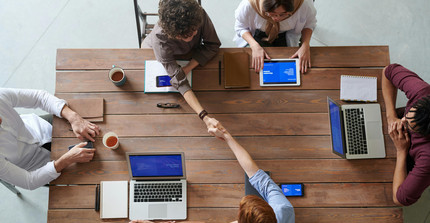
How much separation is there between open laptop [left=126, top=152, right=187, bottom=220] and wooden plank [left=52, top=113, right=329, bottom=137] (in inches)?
10.1

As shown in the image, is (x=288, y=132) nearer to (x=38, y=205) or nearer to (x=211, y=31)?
(x=211, y=31)

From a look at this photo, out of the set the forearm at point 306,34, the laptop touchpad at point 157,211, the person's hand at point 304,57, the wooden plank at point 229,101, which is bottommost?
the laptop touchpad at point 157,211

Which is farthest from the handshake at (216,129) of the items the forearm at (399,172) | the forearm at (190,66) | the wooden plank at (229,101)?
the forearm at (399,172)

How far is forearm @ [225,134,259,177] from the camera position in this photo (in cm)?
178

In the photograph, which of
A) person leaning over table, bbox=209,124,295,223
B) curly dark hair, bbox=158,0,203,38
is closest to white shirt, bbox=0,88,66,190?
curly dark hair, bbox=158,0,203,38

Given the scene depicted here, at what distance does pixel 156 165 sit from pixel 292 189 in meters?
0.83

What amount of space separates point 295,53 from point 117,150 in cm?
134

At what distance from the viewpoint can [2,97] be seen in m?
1.85

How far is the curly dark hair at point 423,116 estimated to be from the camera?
1.61 m

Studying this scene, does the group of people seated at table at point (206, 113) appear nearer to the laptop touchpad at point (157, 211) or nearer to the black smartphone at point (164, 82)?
the black smartphone at point (164, 82)

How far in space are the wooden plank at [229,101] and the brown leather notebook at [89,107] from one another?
3 cm

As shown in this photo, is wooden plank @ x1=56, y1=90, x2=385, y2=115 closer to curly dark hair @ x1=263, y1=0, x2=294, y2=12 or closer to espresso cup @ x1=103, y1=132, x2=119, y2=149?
espresso cup @ x1=103, y1=132, x2=119, y2=149

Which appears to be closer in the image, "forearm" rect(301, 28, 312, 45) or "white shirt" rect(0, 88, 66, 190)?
"white shirt" rect(0, 88, 66, 190)

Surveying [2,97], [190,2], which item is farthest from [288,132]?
[2,97]
